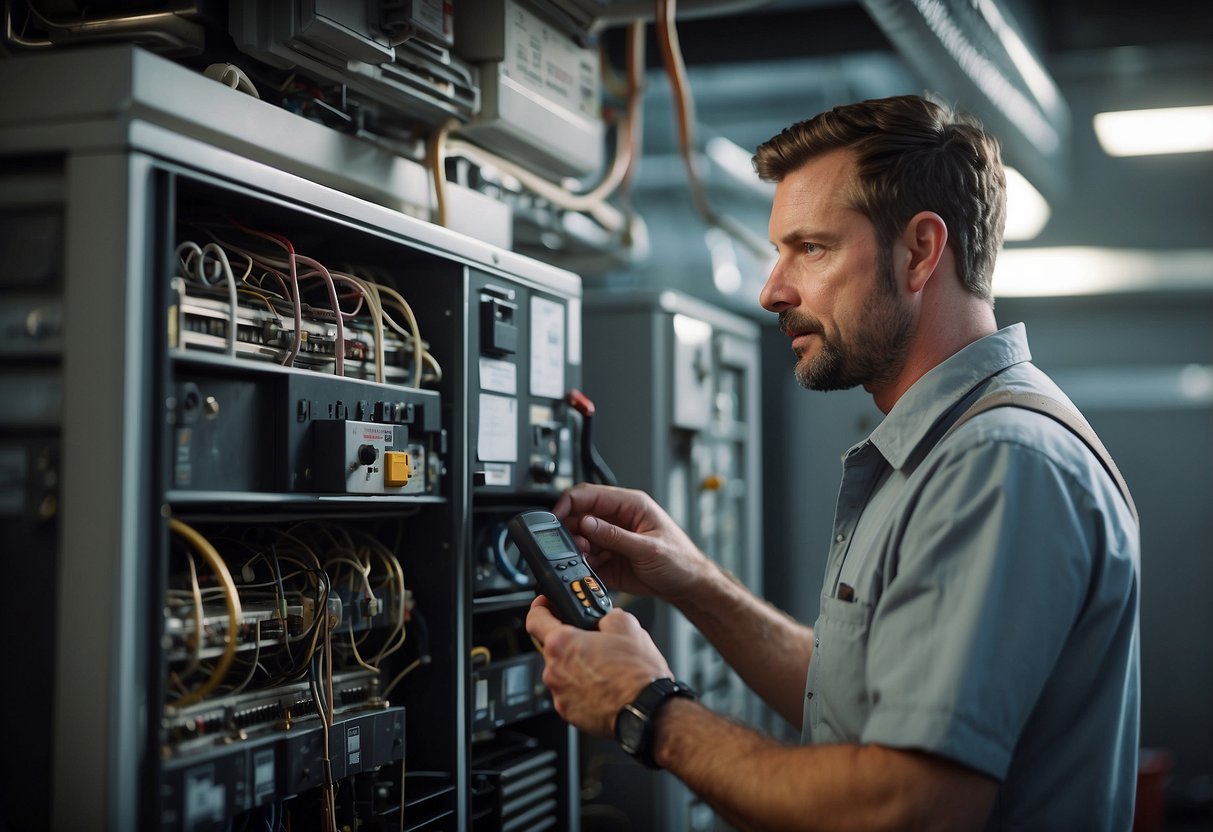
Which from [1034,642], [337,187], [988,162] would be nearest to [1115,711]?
[1034,642]

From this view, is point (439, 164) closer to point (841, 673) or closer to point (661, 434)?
point (841, 673)

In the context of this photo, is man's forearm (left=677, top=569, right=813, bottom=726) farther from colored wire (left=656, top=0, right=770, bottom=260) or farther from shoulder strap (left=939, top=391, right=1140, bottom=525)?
colored wire (left=656, top=0, right=770, bottom=260)

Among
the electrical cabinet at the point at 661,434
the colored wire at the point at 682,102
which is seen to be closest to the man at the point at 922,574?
the colored wire at the point at 682,102

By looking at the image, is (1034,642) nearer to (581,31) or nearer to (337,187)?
(337,187)

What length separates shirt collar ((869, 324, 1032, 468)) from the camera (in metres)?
1.40

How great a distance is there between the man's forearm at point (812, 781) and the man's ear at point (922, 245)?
23.9 inches

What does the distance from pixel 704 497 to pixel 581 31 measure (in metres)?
1.39

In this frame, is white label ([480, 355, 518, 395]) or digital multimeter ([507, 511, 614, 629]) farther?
white label ([480, 355, 518, 395])

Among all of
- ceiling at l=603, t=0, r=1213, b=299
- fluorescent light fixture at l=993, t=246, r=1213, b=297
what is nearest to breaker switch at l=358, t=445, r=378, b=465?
ceiling at l=603, t=0, r=1213, b=299

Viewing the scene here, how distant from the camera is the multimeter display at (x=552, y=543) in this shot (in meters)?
1.57

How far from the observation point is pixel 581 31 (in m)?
2.13


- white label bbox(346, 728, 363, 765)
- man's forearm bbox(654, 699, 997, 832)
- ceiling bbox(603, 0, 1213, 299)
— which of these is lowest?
white label bbox(346, 728, 363, 765)

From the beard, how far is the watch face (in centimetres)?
52

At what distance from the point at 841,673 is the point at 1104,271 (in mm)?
4413
